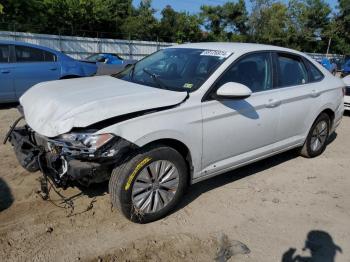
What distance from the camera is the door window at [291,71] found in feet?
16.3

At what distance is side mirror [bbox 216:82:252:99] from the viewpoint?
3.88m

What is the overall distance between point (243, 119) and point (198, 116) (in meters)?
0.70

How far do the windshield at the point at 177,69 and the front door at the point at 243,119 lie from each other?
210mm

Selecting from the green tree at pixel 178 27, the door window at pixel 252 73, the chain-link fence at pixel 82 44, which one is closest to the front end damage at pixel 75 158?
the door window at pixel 252 73

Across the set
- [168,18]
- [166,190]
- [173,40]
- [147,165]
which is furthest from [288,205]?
[168,18]

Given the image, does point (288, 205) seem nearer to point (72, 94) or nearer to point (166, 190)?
point (166, 190)

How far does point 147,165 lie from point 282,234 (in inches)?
59.7

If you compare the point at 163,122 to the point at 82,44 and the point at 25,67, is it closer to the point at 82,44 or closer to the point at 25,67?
the point at 25,67

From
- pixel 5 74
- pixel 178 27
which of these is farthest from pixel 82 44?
pixel 5 74

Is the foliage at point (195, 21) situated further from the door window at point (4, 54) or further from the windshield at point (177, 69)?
the windshield at point (177, 69)

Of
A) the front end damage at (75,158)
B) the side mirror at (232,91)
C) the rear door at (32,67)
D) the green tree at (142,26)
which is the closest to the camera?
the front end damage at (75,158)

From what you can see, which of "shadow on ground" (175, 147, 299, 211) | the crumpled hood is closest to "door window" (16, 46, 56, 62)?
the crumpled hood

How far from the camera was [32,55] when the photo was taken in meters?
8.38

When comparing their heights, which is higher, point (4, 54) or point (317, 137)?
point (4, 54)
